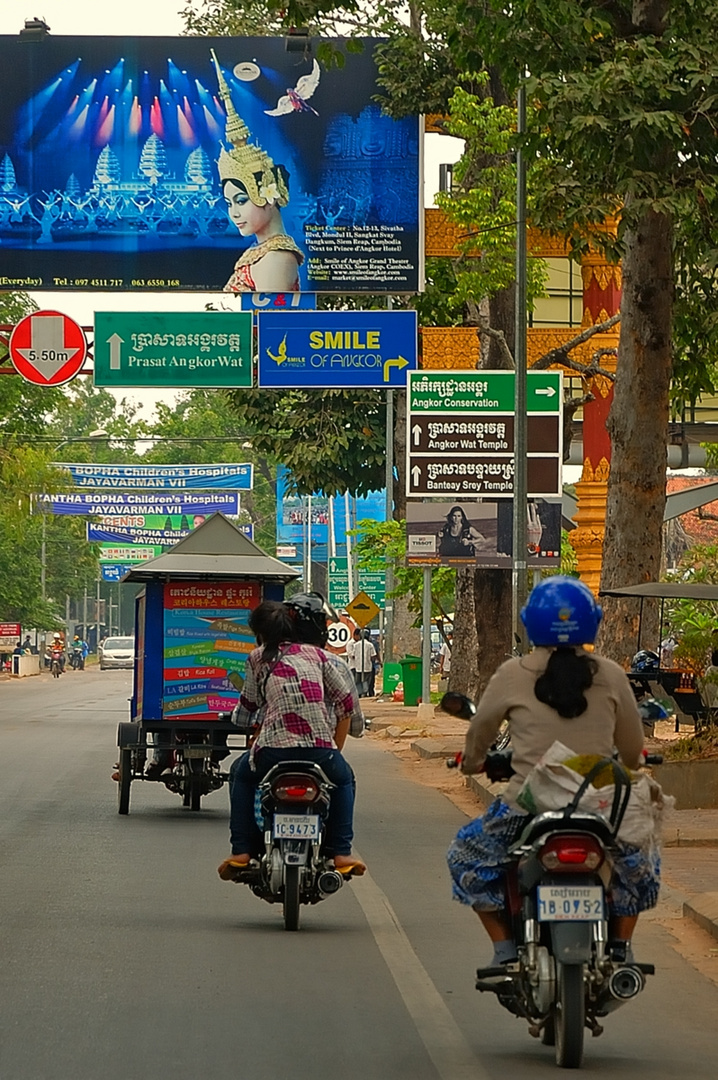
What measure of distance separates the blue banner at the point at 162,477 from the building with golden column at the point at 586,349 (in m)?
27.9

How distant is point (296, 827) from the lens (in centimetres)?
952

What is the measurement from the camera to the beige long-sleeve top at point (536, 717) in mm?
6648

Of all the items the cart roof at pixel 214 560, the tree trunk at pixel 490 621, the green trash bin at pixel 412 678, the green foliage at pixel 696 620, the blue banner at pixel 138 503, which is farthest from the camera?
the blue banner at pixel 138 503

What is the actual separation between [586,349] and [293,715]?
2222 cm

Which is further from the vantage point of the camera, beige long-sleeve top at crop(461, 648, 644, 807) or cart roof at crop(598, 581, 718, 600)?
cart roof at crop(598, 581, 718, 600)

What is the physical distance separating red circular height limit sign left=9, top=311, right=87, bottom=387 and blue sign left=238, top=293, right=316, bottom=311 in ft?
8.47

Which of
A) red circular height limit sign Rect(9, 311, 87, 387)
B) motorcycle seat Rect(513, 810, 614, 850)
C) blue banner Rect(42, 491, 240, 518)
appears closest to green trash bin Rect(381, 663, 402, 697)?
blue banner Rect(42, 491, 240, 518)

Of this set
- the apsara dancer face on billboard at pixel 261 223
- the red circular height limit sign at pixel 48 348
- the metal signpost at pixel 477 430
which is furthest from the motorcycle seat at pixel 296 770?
the red circular height limit sign at pixel 48 348

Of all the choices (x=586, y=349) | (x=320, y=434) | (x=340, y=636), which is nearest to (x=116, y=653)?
(x=340, y=636)

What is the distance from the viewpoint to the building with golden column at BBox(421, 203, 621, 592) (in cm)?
2825

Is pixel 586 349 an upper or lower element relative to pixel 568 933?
upper

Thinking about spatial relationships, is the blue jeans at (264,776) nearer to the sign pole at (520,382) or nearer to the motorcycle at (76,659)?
the sign pole at (520,382)

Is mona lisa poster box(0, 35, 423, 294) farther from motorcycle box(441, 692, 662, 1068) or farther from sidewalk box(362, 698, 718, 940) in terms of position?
motorcycle box(441, 692, 662, 1068)

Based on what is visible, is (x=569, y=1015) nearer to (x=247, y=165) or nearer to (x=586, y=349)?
(x=247, y=165)
